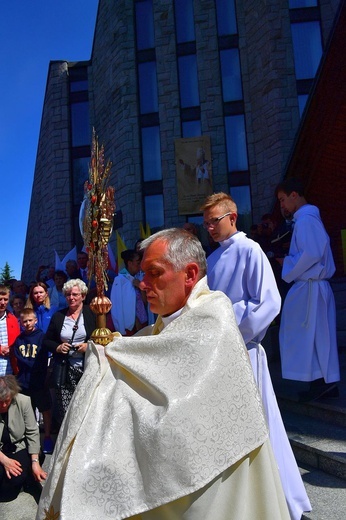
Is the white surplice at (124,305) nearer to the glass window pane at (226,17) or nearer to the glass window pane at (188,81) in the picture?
the glass window pane at (188,81)

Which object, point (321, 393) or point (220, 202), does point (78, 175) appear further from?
point (220, 202)

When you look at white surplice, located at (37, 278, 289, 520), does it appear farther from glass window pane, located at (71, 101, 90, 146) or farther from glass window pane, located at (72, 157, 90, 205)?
glass window pane, located at (71, 101, 90, 146)

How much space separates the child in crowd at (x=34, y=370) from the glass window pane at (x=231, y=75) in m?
14.6

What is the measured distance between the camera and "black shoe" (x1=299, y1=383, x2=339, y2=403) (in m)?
4.17

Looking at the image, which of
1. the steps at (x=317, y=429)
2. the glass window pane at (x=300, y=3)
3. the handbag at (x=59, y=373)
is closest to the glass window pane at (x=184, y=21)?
the glass window pane at (x=300, y=3)

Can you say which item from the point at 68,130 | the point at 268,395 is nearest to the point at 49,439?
the point at 268,395

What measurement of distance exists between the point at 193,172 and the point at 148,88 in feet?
12.6

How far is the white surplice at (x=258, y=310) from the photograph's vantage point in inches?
102

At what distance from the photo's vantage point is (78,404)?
4.74 feet

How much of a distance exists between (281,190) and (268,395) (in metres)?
2.07

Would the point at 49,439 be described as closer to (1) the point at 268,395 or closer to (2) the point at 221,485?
(1) the point at 268,395

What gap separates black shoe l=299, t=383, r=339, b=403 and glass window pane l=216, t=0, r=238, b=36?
53.4ft

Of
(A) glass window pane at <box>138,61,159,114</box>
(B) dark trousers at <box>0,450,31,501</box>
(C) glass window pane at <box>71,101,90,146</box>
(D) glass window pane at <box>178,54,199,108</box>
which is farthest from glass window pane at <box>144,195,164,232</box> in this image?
(B) dark trousers at <box>0,450,31,501</box>

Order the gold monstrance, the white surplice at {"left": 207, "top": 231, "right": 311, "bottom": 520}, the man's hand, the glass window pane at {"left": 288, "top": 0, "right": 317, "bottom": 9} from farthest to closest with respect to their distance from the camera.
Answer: the glass window pane at {"left": 288, "top": 0, "right": 317, "bottom": 9}, the man's hand, the white surplice at {"left": 207, "top": 231, "right": 311, "bottom": 520}, the gold monstrance
